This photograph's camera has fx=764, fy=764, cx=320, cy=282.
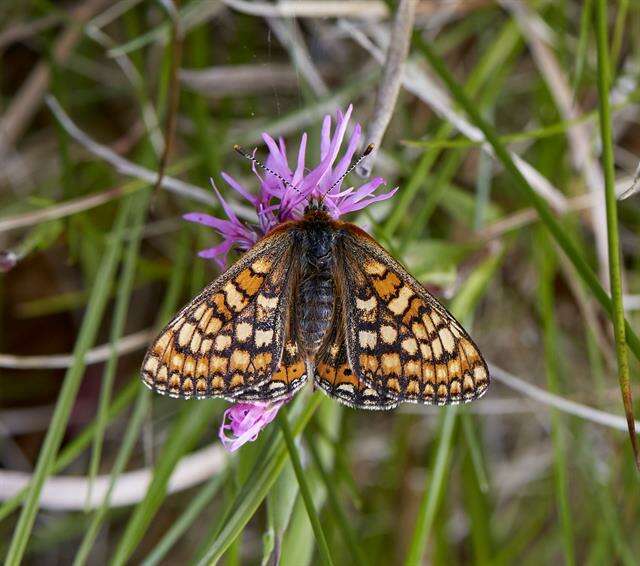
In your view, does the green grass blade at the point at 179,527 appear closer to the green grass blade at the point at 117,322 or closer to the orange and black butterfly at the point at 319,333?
the green grass blade at the point at 117,322

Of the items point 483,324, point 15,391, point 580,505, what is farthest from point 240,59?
point 580,505

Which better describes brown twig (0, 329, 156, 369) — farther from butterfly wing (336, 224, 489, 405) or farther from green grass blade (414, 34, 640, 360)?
green grass blade (414, 34, 640, 360)

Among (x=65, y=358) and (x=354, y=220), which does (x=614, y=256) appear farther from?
(x=65, y=358)

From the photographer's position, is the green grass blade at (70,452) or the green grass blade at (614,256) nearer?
the green grass blade at (614,256)

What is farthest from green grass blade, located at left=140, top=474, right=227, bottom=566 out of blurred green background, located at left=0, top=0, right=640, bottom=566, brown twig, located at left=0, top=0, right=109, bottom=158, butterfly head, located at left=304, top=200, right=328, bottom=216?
brown twig, located at left=0, top=0, right=109, bottom=158

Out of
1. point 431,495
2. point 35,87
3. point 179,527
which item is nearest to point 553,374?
point 431,495

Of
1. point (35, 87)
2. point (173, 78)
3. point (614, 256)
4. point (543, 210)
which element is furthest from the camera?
point (35, 87)

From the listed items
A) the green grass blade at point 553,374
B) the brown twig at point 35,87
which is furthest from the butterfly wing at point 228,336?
the brown twig at point 35,87

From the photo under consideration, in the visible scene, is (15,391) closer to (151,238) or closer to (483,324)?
(151,238)
